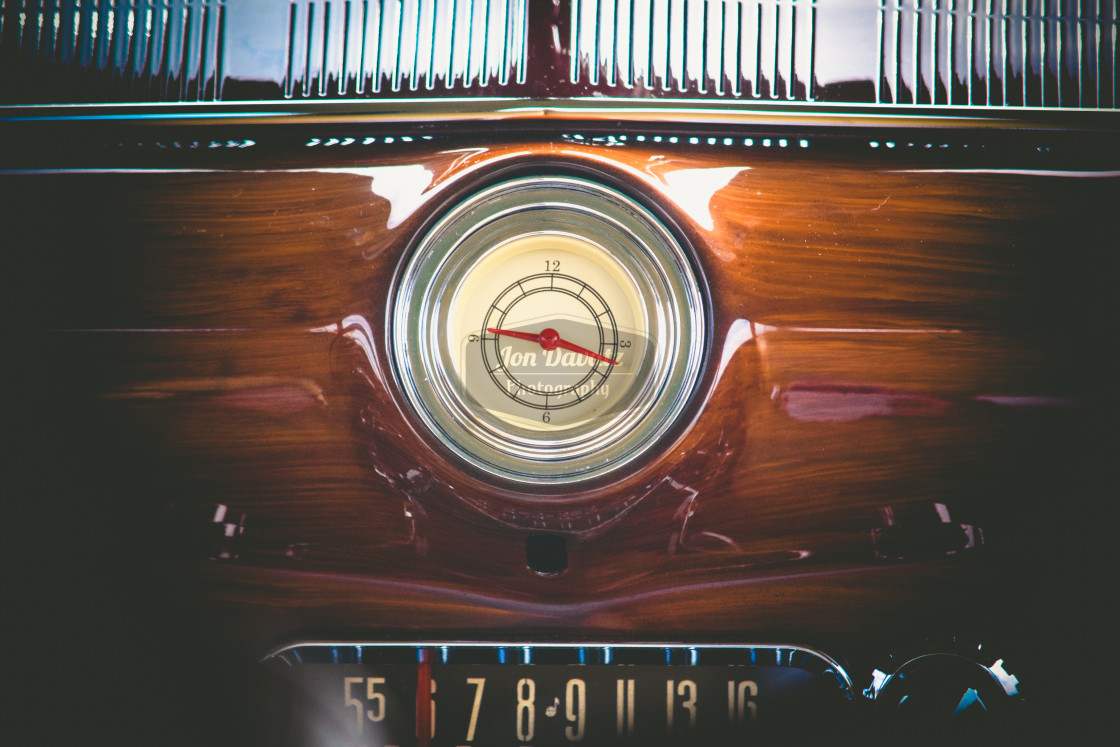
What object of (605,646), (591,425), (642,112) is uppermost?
(642,112)

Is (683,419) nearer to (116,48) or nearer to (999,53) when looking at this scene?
(999,53)

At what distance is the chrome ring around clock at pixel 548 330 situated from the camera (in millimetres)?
782

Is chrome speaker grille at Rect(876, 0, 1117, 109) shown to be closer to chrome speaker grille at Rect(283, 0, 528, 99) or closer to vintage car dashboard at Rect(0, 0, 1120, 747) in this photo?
vintage car dashboard at Rect(0, 0, 1120, 747)

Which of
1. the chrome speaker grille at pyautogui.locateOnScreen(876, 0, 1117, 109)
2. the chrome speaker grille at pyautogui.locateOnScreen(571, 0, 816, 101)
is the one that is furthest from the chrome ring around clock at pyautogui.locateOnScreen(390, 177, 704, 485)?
the chrome speaker grille at pyautogui.locateOnScreen(876, 0, 1117, 109)

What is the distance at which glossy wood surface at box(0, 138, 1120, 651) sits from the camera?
0.76 meters

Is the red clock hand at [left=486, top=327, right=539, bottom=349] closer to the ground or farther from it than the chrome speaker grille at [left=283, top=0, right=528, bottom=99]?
closer to the ground

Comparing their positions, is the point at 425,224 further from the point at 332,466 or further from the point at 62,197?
the point at 62,197

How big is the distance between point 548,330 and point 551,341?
1 centimetres

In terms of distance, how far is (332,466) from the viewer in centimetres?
77

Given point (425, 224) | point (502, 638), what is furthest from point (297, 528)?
point (425, 224)

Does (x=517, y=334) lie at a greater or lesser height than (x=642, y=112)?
lesser

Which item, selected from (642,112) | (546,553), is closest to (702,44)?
(642,112)

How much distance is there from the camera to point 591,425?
798mm

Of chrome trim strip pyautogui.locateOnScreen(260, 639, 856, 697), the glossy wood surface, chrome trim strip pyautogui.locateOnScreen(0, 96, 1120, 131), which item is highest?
chrome trim strip pyautogui.locateOnScreen(0, 96, 1120, 131)
